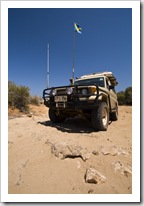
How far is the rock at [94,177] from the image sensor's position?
172 centimetres

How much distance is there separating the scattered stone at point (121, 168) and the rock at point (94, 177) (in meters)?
0.27

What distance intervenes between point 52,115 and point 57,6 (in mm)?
2714

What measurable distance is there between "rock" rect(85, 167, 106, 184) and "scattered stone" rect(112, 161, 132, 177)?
0.90 ft

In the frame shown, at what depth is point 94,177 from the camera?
175cm

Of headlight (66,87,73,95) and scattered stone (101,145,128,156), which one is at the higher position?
headlight (66,87,73,95)

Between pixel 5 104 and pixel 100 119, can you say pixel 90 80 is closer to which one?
pixel 100 119

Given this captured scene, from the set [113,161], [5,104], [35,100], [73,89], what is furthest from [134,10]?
[35,100]

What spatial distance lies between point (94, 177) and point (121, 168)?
476 mm

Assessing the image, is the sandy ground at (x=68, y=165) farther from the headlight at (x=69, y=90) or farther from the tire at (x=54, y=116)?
A: the tire at (x=54, y=116)

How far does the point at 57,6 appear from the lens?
2.53 meters

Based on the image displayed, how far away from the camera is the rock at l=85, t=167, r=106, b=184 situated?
1.72m

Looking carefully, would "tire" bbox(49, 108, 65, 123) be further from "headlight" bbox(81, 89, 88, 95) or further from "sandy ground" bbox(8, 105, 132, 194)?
"sandy ground" bbox(8, 105, 132, 194)

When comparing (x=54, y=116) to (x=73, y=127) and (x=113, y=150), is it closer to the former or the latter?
(x=73, y=127)

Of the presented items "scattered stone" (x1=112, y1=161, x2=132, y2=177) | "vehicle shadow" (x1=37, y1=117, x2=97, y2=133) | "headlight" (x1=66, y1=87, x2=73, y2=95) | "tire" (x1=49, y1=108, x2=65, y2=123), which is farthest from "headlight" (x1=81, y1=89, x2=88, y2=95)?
"scattered stone" (x1=112, y1=161, x2=132, y2=177)
